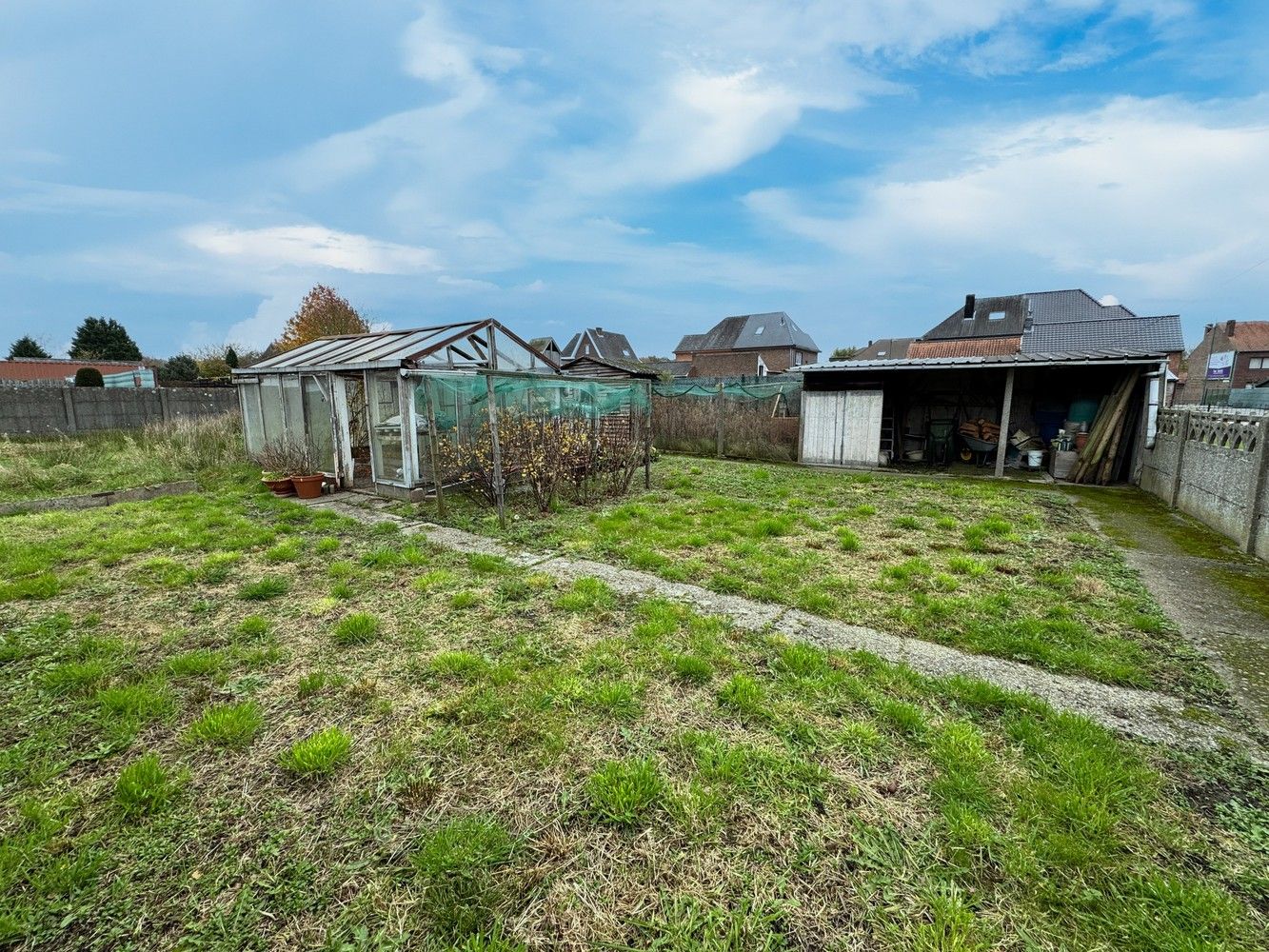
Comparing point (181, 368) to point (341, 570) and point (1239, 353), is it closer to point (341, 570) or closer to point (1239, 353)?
point (341, 570)

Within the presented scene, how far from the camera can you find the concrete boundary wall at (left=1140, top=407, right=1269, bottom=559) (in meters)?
4.76

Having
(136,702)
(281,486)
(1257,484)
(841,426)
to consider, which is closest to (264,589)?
(136,702)

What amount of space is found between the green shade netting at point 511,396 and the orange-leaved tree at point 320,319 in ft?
73.5

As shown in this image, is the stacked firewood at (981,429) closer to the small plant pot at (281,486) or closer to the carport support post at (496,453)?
the carport support post at (496,453)

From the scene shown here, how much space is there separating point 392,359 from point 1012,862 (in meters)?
7.63

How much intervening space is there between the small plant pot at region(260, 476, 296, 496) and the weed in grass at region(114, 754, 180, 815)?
22.1 ft

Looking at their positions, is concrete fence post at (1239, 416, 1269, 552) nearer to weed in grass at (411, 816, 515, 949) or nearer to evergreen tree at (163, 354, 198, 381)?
weed in grass at (411, 816, 515, 949)

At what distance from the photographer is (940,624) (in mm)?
3516

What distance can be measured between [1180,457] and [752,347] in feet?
114

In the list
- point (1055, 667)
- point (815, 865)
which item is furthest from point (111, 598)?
point (1055, 667)

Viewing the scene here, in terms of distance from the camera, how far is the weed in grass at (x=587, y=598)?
12.5 feet

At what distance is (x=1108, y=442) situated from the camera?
910 cm

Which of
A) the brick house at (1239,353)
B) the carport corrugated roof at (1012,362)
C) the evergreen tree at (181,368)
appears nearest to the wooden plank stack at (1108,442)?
the carport corrugated roof at (1012,362)

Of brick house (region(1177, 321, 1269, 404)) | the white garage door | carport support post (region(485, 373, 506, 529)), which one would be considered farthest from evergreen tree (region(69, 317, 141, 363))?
brick house (region(1177, 321, 1269, 404))
